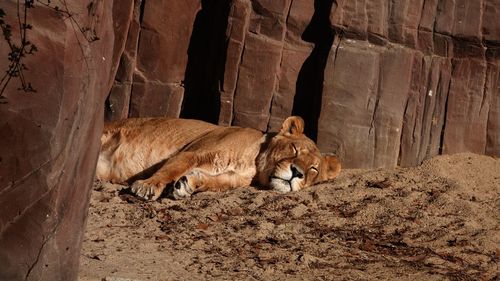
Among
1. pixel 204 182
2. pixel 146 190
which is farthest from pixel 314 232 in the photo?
pixel 146 190

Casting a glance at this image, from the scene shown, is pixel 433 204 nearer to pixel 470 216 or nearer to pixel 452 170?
pixel 470 216

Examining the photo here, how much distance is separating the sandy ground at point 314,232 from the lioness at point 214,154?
0.24 m

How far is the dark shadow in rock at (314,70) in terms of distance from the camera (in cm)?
922

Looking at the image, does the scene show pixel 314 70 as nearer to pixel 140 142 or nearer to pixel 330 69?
pixel 330 69

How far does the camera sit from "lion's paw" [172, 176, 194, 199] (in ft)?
26.2

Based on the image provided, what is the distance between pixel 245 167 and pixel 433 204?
1.96 metres

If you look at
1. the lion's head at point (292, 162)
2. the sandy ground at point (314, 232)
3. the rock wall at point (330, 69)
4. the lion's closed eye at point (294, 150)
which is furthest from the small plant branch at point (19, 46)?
the lion's closed eye at point (294, 150)

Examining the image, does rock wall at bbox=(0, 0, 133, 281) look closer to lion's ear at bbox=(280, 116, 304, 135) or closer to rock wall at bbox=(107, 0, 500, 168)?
lion's ear at bbox=(280, 116, 304, 135)

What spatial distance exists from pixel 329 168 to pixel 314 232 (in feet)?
5.74

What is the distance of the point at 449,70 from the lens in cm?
948

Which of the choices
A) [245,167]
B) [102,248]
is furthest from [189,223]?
[245,167]

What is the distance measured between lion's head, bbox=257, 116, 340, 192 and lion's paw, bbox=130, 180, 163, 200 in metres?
1.26

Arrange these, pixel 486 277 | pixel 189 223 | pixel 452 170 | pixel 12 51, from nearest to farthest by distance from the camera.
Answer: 1. pixel 12 51
2. pixel 486 277
3. pixel 189 223
4. pixel 452 170

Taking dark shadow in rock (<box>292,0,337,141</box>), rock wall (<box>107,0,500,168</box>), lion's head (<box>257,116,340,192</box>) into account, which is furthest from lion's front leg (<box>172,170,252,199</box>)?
dark shadow in rock (<box>292,0,337,141</box>)
